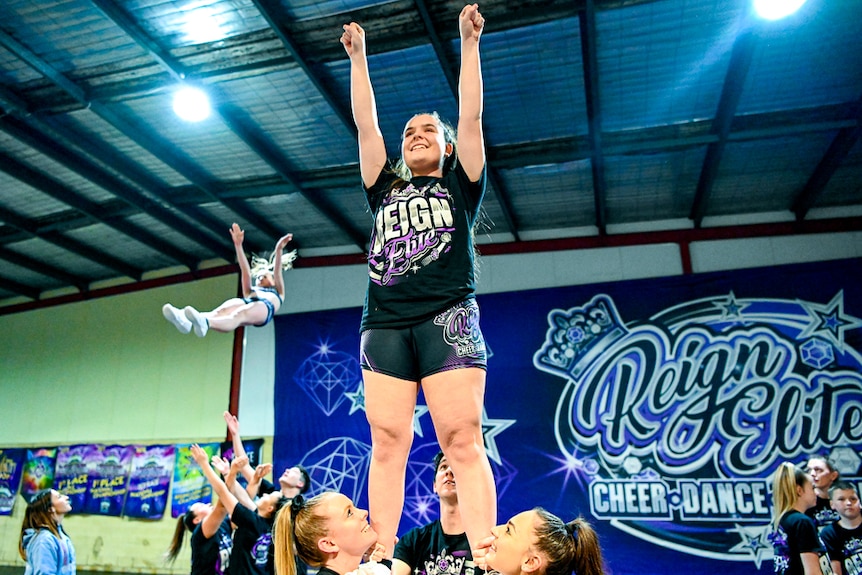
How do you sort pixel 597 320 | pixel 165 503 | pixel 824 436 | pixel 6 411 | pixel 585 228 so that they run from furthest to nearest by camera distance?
pixel 6 411, pixel 165 503, pixel 585 228, pixel 597 320, pixel 824 436

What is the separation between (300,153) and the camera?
21.4 ft

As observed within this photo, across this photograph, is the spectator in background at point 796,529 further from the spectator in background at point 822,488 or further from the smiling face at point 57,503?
the smiling face at point 57,503

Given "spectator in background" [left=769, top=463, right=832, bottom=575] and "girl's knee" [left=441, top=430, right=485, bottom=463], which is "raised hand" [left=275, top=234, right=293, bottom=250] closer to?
"girl's knee" [left=441, top=430, right=485, bottom=463]

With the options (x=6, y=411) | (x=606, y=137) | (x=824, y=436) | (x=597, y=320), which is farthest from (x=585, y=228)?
(x=6, y=411)

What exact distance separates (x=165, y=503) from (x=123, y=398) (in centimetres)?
188

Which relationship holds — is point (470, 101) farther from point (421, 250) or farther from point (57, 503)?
point (57, 503)

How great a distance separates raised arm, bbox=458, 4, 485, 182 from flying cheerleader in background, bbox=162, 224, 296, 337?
2.57 meters

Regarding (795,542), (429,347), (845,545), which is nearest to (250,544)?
(429,347)

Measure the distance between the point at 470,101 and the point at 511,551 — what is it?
1.19 metres

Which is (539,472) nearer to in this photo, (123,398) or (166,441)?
(166,441)

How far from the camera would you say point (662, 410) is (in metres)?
6.56

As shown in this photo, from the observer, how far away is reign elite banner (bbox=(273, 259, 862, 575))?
20.1ft

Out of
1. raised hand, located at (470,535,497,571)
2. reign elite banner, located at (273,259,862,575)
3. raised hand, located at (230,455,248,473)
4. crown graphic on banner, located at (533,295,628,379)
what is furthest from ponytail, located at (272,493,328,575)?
crown graphic on banner, located at (533,295,628,379)

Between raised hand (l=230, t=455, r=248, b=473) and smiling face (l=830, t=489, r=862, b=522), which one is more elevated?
raised hand (l=230, t=455, r=248, b=473)
